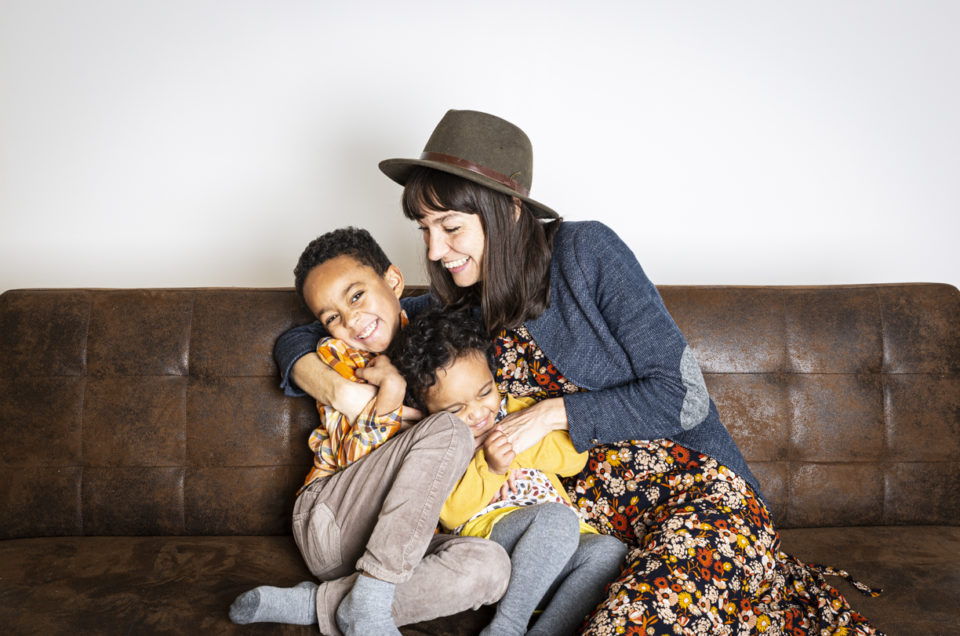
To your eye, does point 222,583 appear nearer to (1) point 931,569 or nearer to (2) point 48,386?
(2) point 48,386

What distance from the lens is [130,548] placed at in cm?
200

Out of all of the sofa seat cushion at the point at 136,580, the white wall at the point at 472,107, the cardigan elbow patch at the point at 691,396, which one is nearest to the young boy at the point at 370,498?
the sofa seat cushion at the point at 136,580

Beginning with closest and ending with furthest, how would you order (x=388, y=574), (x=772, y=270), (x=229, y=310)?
(x=388, y=574), (x=229, y=310), (x=772, y=270)

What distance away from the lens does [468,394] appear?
6.03ft

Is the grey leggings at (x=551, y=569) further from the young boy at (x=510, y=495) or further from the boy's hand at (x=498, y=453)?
the boy's hand at (x=498, y=453)

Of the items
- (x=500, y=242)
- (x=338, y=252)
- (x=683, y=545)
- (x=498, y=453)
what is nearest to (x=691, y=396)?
(x=683, y=545)

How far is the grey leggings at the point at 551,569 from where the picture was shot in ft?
5.25

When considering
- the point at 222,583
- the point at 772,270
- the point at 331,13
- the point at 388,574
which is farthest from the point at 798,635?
the point at 331,13

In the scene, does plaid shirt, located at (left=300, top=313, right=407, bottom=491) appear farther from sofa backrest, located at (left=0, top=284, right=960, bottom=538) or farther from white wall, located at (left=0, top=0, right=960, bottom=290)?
white wall, located at (left=0, top=0, right=960, bottom=290)

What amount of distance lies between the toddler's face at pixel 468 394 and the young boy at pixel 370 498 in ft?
0.33

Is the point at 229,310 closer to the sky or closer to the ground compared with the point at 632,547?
closer to the sky

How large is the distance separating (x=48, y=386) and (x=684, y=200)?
2282 mm

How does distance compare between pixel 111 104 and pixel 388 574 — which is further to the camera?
pixel 111 104

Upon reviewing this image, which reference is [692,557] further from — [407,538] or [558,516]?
[407,538]
